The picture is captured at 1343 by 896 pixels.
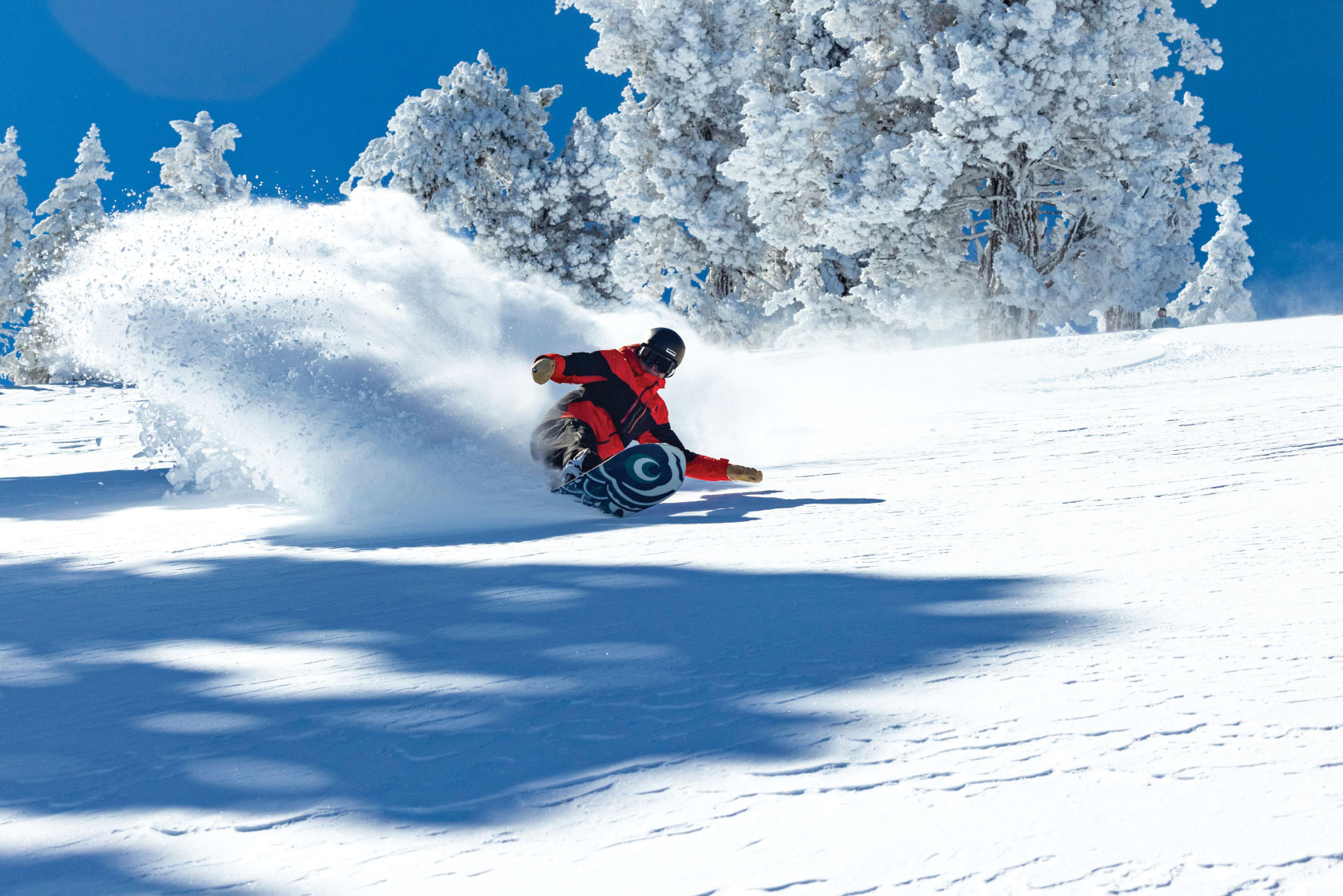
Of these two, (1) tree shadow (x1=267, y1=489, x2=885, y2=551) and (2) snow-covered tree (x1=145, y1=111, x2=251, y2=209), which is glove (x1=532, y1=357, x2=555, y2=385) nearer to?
(1) tree shadow (x1=267, y1=489, x2=885, y2=551)

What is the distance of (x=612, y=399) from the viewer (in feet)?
16.5

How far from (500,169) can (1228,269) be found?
2416 cm

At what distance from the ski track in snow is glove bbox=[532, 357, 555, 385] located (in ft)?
3.11

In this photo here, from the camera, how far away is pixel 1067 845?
1.26 m

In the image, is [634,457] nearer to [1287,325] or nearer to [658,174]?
[1287,325]

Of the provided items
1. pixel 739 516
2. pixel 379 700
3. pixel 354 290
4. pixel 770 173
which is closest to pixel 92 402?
pixel 354 290

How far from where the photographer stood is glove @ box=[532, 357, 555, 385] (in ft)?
15.8

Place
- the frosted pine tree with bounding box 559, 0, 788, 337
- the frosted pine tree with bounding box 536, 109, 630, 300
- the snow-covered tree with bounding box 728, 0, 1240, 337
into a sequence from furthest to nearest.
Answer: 1. the frosted pine tree with bounding box 536, 109, 630, 300
2. the frosted pine tree with bounding box 559, 0, 788, 337
3. the snow-covered tree with bounding box 728, 0, 1240, 337

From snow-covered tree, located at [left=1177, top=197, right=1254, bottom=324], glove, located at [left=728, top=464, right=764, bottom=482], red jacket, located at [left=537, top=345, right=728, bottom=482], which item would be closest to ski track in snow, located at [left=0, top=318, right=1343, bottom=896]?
glove, located at [left=728, top=464, right=764, bottom=482]

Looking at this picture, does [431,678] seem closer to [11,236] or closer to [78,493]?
[78,493]

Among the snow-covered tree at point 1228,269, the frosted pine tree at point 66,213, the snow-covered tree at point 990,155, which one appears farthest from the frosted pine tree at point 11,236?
the snow-covered tree at point 1228,269

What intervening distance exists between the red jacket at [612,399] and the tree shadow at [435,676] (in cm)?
177

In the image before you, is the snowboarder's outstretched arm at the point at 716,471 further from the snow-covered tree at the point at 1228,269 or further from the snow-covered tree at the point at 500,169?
the snow-covered tree at the point at 1228,269

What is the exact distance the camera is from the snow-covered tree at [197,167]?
114ft
